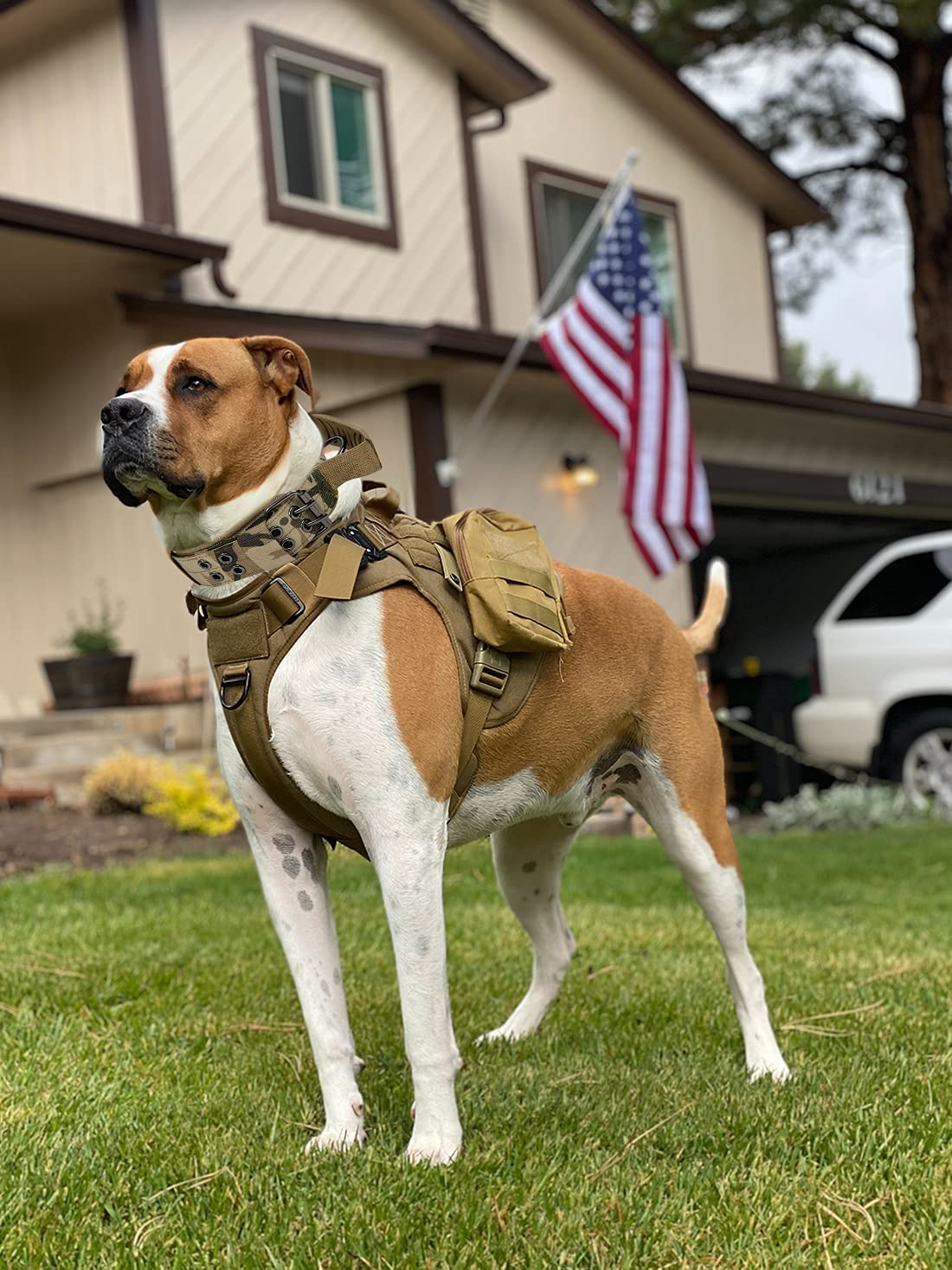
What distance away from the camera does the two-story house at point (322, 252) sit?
33.0ft

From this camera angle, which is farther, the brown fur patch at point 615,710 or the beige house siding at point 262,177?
the beige house siding at point 262,177

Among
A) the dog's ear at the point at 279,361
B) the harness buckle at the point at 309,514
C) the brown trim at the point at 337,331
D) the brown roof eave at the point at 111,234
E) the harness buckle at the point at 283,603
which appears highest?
the brown roof eave at the point at 111,234

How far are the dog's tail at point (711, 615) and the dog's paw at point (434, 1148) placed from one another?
1.54 meters

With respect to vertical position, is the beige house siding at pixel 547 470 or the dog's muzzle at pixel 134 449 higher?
the beige house siding at pixel 547 470

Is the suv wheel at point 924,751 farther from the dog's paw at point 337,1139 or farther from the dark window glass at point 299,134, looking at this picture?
the dog's paw at point 337,1139

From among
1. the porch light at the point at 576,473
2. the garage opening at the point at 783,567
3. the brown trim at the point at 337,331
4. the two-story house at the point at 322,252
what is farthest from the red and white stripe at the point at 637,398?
the garage opening at the point at 783,567

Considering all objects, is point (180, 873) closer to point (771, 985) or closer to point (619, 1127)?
point (771, 985)

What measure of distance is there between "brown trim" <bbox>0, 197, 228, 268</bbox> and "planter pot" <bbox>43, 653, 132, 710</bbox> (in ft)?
9.42

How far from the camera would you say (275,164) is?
1102 cm

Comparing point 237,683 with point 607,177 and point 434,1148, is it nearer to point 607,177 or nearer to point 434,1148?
point 434,1148

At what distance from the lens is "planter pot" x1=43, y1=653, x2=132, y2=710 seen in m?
9.99

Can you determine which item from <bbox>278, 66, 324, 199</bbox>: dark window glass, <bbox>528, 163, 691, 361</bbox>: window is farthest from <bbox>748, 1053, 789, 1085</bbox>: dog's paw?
<bbox>528, 163, 691, 361</bbox>: window

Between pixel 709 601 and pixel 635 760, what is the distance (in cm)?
87

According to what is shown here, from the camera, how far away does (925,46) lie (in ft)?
60.2
